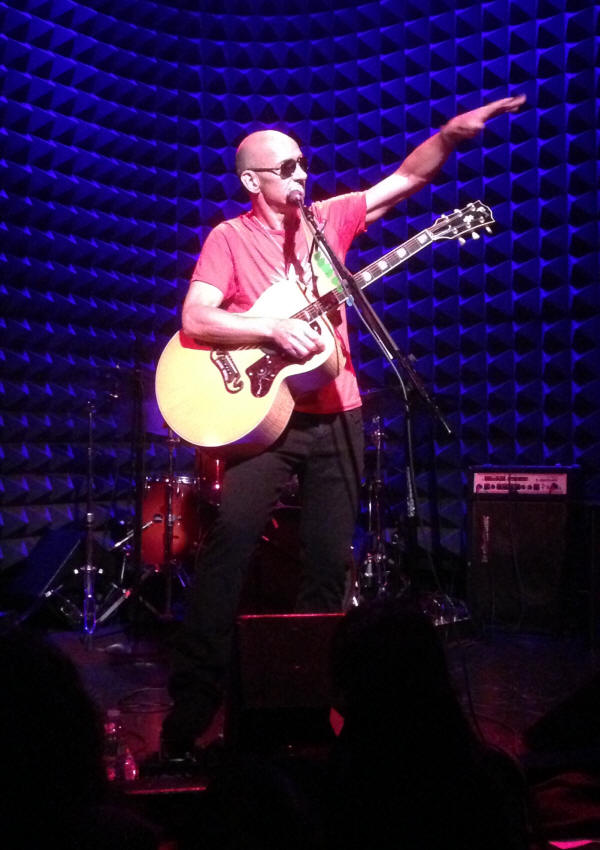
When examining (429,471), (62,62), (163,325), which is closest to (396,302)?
(429,471)

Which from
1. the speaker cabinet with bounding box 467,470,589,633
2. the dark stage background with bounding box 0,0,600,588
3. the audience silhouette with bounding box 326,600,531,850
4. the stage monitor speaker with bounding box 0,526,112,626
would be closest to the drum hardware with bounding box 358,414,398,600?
the dark stage background with bounding box 0,0,600,588

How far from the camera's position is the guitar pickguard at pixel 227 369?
2.71m

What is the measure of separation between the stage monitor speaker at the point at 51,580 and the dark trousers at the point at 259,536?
2.76 m

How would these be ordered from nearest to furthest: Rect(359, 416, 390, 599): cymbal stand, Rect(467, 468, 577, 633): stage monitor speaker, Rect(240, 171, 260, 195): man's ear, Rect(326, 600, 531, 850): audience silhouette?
Rect(326, 600, 531, 850): audience silhouette → Rect(240, 171, 260, 195): man's ear → Rect(467, 468, 577, 633): stage monitor speaker → Rect(359, 416, 390, 599): cymbal stand

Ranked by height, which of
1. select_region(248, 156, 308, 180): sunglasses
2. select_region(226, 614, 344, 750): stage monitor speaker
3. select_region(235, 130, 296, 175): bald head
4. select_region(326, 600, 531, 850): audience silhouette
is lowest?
select_region(226, 614, 344, 750): stage monitor speaker

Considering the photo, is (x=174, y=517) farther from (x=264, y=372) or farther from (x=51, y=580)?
(x=264, y=372)

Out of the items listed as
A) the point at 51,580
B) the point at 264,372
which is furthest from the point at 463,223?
the point at 51,580

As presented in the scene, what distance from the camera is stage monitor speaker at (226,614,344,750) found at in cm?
237

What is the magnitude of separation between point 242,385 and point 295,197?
63 centimetres

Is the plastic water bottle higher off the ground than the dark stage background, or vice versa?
the dark stage background

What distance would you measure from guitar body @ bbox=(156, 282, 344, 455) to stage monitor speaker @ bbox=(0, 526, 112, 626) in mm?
2653

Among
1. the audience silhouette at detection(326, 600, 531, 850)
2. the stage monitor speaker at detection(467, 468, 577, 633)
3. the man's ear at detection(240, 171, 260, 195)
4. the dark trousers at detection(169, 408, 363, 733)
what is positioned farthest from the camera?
the stage monitor speaker at detection(467, 468, 577, 633)

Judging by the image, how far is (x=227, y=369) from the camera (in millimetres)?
2754

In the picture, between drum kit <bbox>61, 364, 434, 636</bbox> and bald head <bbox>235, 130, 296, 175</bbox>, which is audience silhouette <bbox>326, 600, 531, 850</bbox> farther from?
drum kit <bbox>61, 364, 434, 636</bbox>
